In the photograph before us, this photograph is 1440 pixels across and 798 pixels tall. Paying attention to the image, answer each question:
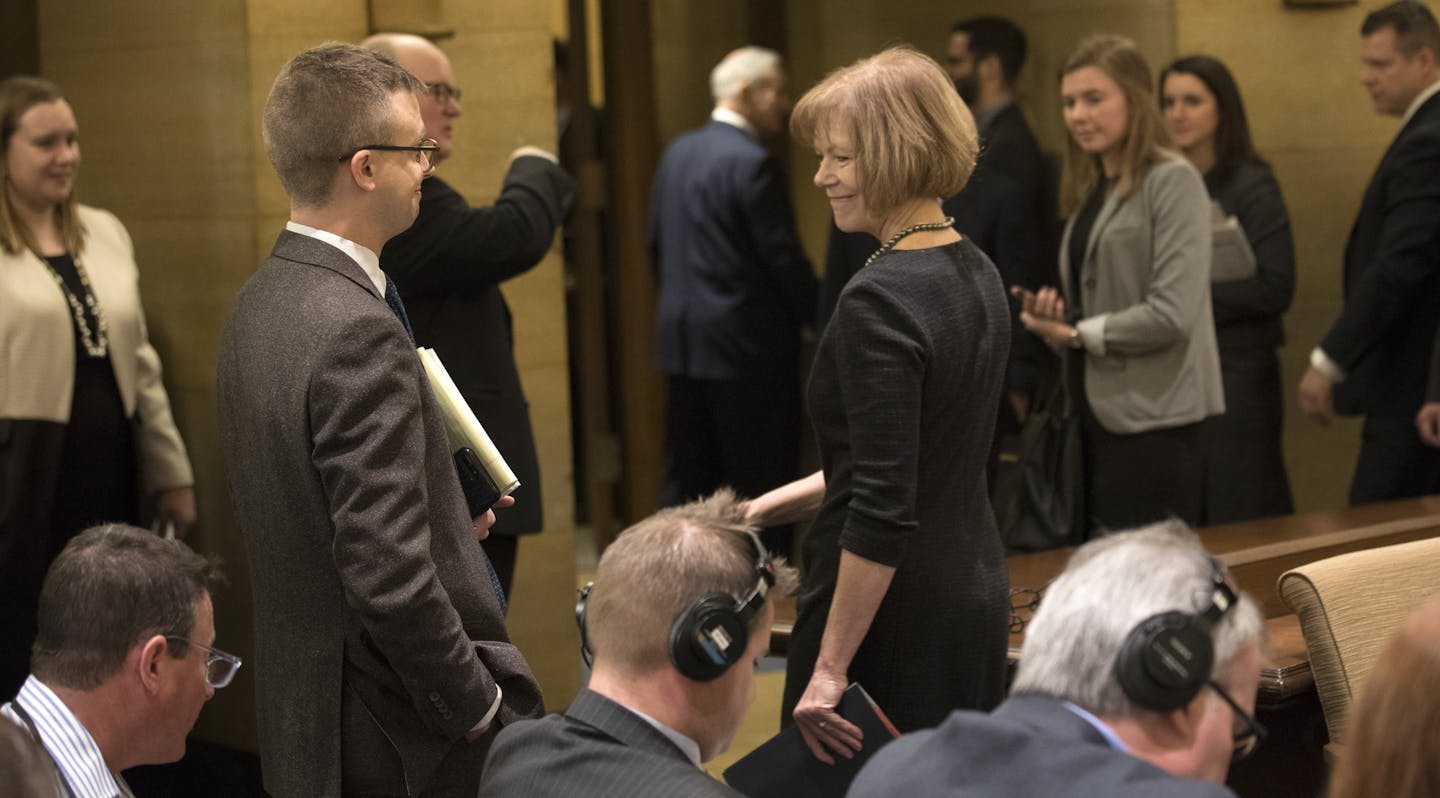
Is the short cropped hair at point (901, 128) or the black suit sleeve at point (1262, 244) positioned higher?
the short cropped hair at point (901, 128)

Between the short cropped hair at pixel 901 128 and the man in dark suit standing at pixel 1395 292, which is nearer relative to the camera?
the short cropped hair at pixel 901 128

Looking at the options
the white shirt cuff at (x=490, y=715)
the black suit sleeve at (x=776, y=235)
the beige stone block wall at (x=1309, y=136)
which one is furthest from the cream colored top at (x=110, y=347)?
the beige stone block wall at (x=1309, y=136)

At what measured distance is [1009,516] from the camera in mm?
4922

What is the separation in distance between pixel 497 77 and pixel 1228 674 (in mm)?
3477

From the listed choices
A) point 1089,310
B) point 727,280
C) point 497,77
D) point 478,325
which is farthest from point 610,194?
point 478,325

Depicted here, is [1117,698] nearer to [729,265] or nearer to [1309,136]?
[729,265]

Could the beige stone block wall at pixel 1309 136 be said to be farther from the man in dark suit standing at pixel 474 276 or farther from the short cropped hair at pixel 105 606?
the short cropped hair at pixel 105 606

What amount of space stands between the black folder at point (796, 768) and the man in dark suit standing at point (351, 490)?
372 mm

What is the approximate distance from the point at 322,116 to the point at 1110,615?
4.40 ft

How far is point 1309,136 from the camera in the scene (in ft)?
22.2

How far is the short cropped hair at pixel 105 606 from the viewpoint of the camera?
256cm

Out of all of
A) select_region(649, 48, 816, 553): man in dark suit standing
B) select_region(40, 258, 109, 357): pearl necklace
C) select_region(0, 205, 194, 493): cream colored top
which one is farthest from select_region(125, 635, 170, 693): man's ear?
select_region(649, 48, 816, 553): man in dark suit standing

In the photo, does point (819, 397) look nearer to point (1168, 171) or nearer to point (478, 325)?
point (478, 325)

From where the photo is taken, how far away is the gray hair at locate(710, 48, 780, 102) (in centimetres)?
666
